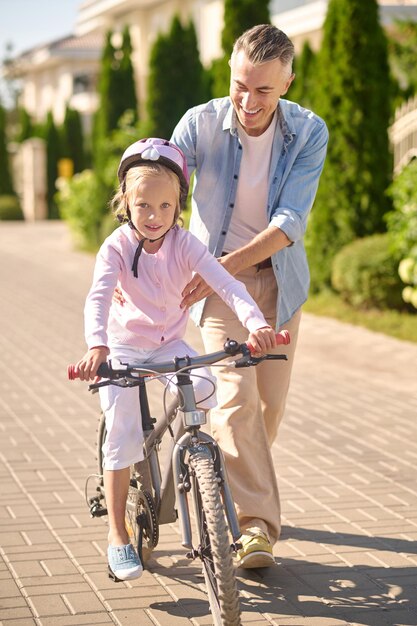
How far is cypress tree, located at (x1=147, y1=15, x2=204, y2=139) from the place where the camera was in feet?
72.1

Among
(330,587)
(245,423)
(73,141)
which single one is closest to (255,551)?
(330,587)

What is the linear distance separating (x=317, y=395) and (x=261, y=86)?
14.7 ft

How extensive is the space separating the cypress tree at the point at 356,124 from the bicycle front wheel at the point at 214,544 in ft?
33.1

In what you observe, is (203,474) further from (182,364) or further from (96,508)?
(96,508)

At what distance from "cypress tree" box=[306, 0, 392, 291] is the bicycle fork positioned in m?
9.96

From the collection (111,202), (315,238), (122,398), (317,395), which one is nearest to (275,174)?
(111,202)

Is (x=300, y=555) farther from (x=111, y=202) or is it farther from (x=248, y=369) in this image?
(x=111, y=202)

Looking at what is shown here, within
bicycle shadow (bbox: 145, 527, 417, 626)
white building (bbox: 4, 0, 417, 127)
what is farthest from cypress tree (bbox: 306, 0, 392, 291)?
white building (bbox: 4, 0, 417, 127)

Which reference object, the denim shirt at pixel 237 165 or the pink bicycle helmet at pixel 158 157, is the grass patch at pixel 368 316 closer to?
the denim shirt at pixel 237 165

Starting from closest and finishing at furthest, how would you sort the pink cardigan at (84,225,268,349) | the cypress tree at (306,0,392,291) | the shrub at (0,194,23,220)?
the pink cardigan at (84,225,268,349) → the cypress tree at (306,0,392,291) → the shrub at (0,194,23,220)

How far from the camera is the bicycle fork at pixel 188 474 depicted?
379 centimetres

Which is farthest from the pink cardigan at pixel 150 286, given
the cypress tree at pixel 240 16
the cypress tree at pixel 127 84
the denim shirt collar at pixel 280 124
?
the cypress tree at pixel 127 84

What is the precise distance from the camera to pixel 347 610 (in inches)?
166

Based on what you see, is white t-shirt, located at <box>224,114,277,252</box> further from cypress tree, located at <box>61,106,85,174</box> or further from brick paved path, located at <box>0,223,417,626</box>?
cypress tree, located at <box>61,106,85,174</box>
